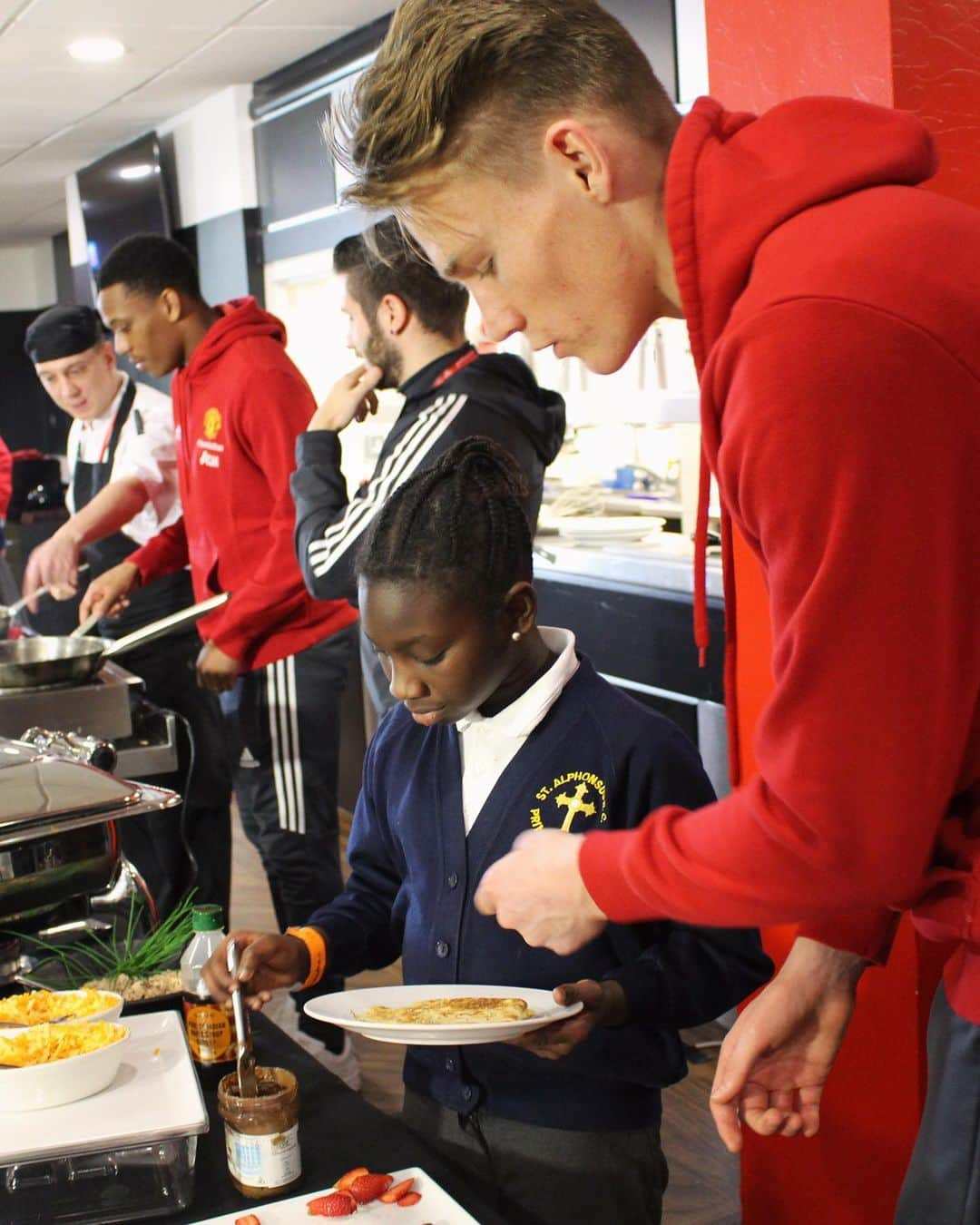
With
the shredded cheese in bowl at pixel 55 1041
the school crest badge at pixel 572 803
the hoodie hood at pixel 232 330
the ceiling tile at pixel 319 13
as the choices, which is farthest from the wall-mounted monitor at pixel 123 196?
the shredded cheese in bowl at pixel 55 1041

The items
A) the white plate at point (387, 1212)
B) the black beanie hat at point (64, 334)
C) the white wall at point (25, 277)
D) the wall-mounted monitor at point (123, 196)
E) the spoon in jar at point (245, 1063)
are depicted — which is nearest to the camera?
the white plate at point (387, 1212)

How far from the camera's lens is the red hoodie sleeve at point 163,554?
3551 millimetres

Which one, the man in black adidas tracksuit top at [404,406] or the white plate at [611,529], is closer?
the man in black adidas tracksuit top at [404,406]

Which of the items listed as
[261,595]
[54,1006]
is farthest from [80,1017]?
[261,595]

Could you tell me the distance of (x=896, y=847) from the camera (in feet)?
2.67

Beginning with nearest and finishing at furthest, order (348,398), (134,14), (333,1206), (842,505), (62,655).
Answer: (842,505) < (333,1206) < (348,398) < (62,655) < (134,14)

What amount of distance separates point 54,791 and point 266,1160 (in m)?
0.56

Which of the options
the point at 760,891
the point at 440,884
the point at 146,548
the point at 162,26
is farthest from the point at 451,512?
the point at 162,26

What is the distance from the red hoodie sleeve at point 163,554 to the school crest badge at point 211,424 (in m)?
0.45

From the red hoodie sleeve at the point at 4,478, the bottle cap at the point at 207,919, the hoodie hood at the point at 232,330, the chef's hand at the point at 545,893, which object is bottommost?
the bottle cap at the point at 207,919

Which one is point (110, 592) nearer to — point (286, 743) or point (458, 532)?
point (286, 743)

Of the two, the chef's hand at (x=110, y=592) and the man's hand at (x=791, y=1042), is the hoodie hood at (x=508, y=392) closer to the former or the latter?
the chef's hand at (x=110, y=592)

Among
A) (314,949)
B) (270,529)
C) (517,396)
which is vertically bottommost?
(314,949)

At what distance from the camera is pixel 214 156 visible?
643 cm
